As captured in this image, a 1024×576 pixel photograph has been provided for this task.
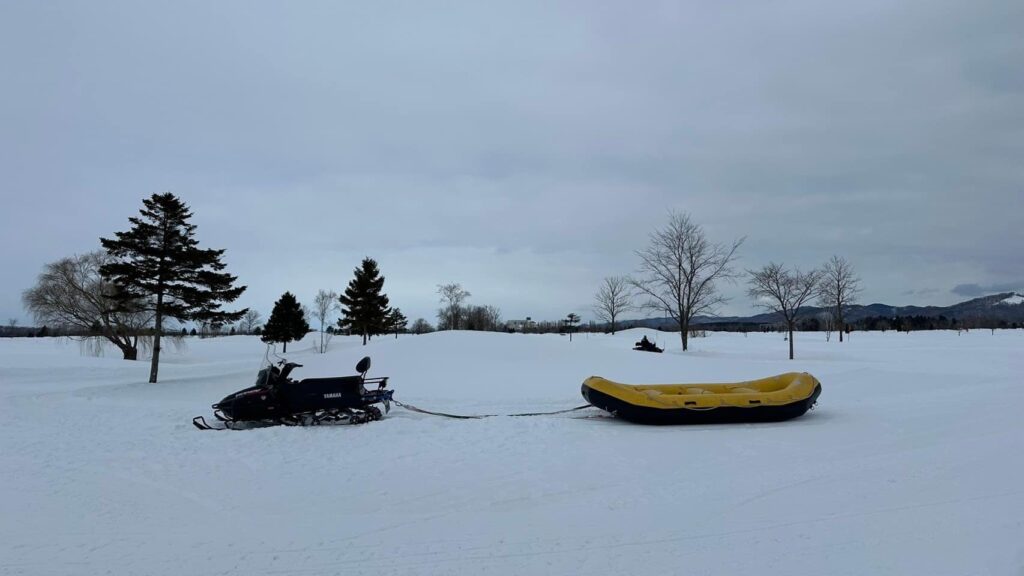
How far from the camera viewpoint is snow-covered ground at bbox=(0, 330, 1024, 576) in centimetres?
429

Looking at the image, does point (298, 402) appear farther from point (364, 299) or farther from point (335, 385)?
point (364, 299)

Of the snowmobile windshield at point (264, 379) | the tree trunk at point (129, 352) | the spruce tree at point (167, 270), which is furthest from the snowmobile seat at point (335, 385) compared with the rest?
the tree trunk at point (129, 352)

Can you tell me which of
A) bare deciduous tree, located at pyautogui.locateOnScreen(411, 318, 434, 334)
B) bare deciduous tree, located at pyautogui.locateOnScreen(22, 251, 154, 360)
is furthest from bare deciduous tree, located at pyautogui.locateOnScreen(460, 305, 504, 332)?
bare deciduous tree, located at pyautogui.locateOnScreen(22, 251, 154, 360)

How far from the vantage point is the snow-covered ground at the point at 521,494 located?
4289 mm

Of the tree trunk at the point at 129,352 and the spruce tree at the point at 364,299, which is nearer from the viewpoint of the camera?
the tree trunk at the point at 129,352

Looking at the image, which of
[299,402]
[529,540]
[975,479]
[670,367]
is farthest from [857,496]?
[670,367]

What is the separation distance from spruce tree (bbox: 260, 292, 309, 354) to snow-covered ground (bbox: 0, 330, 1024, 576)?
37616 mm

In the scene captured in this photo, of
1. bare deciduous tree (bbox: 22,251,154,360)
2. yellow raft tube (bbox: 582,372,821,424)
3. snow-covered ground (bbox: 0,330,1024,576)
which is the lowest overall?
snow-covered ground (bbox: 0,330,1024,576)

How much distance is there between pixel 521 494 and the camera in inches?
235

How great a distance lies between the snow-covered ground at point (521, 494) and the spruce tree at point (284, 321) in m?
37.6

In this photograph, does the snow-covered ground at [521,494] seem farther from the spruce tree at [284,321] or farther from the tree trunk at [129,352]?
the spruce tree at [284,321]

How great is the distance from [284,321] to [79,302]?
18.9 m

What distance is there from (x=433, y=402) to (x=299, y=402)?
341 cm

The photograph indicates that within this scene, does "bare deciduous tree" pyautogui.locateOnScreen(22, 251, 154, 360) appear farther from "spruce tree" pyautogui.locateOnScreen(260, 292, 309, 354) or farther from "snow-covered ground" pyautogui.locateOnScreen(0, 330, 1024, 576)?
"snow-covered ground" pyautogui.locateOnScreen(0, 330, 1024, 576)
